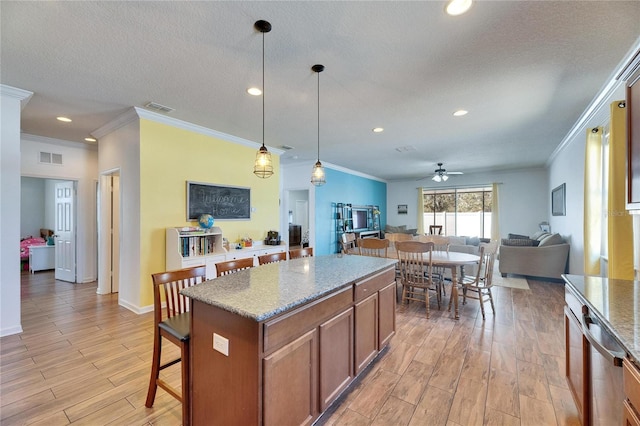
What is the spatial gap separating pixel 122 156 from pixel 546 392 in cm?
542

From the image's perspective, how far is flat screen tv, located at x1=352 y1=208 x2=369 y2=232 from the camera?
8320 millimetres

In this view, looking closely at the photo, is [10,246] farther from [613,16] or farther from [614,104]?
[614,104]

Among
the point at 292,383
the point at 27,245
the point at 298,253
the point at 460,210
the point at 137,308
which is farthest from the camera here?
the point at 460,210

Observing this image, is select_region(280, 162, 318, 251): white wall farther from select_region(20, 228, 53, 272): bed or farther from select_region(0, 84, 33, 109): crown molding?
select_region(20, 228, 53, 272): bed

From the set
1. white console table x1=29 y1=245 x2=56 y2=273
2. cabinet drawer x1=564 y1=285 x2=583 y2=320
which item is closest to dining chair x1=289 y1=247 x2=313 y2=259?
cabinet drawer x1=564 y1=285 x2=583 y2=320

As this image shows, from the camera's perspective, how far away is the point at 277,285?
1.74 metres

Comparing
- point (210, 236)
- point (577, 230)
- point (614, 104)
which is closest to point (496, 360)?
point (614, 104)

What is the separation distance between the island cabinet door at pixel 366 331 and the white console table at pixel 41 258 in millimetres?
7749

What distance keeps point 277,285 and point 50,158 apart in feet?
18.4

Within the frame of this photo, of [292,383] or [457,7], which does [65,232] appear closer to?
[292,383]

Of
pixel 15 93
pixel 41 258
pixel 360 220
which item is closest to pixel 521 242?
pixel 360 220

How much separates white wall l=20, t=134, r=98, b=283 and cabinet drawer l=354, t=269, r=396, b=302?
578 centimetres

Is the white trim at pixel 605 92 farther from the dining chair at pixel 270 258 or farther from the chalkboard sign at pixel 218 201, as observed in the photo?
the chalkboard sign at pixel 218 201

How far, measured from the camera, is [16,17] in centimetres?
189
